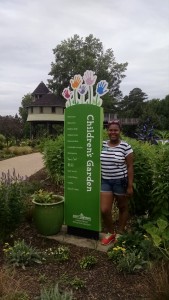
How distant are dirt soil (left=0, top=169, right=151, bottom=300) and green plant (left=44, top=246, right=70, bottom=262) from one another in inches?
2.6

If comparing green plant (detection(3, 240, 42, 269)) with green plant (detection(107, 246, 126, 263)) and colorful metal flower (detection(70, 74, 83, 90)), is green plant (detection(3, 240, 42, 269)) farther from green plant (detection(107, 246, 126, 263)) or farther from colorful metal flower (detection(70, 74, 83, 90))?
colorful metal flower (detection(70, 74, 83, 90))

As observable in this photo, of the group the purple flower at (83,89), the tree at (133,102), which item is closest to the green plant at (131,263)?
the purple flower at (83,89)

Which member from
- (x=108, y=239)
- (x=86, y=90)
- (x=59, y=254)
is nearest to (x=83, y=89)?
(x=86, y=90)

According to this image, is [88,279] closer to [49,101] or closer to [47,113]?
[47,113]

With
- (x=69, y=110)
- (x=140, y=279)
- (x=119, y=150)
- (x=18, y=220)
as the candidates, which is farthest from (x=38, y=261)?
(x=69, y=110)

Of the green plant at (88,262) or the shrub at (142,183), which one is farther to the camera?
the shrub at (142,183)

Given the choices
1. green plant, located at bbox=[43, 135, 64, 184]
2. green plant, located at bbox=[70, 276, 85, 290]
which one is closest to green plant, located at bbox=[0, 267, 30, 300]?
green plant, located at bbox=[70, 276, 85, 290]

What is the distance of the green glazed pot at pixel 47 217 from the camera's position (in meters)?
5.61

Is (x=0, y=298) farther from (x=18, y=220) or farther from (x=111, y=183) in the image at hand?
(x=111, y=183)

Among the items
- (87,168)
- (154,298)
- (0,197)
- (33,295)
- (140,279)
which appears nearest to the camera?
(154,298)

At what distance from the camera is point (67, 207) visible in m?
5.87

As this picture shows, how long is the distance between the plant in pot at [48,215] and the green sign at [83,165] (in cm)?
17

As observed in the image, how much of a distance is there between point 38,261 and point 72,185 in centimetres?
150

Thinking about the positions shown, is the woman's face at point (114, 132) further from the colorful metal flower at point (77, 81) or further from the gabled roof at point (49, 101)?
the gabled roof at point (49, 101)
